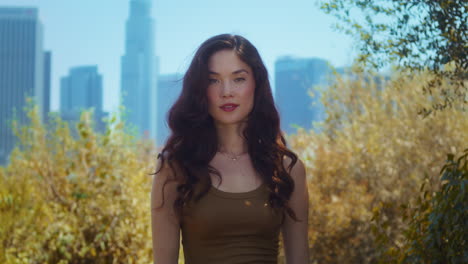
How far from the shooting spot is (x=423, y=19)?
244 centimetres

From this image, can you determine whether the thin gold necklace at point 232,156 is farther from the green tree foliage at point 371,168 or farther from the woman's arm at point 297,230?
the green tree foliage at point 371,168

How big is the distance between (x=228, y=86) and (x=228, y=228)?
568mm

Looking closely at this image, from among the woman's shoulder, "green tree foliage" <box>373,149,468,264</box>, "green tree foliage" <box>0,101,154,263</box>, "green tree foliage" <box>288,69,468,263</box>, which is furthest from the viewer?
"green tree foliage" <box>288,69,468,263</box>

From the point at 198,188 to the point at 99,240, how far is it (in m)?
2.94

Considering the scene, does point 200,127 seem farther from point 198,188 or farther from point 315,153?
point 315,153

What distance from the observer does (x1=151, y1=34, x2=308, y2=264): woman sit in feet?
→ 6.83

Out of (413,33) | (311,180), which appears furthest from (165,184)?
(311,180)

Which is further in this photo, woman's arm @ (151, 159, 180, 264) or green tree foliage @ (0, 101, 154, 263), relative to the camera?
green tree foliage @ (0, 101, 154, 263)

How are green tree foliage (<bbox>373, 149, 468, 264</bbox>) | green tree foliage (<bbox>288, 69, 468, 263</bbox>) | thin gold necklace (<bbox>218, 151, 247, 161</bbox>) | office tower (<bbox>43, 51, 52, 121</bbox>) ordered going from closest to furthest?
green tree foliage (<bbox>373, 149, 468, 264</bbox>) → thin gold necklace (<bbox>218, 151, 247, 161</bbox>) → green tree foliage (<bbox>288, 69, 468, 263</bbox>) → office tower (<bbox>43, 51, 52, 121</bbox>)

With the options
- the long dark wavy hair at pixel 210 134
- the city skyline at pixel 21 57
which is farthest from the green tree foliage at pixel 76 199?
the city skyline at pixel 21 57

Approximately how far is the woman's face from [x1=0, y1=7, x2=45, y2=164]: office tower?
133283mm

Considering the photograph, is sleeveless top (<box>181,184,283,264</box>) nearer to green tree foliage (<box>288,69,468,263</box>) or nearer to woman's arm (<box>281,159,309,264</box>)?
woman's arm (<box>281,159,309,264</box>)

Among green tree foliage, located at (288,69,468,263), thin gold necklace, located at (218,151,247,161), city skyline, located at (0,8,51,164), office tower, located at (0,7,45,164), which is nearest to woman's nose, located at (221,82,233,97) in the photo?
thin gold necklace, located at (218,151,247,161)

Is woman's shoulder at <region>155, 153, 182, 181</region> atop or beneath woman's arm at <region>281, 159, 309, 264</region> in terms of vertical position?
atop
